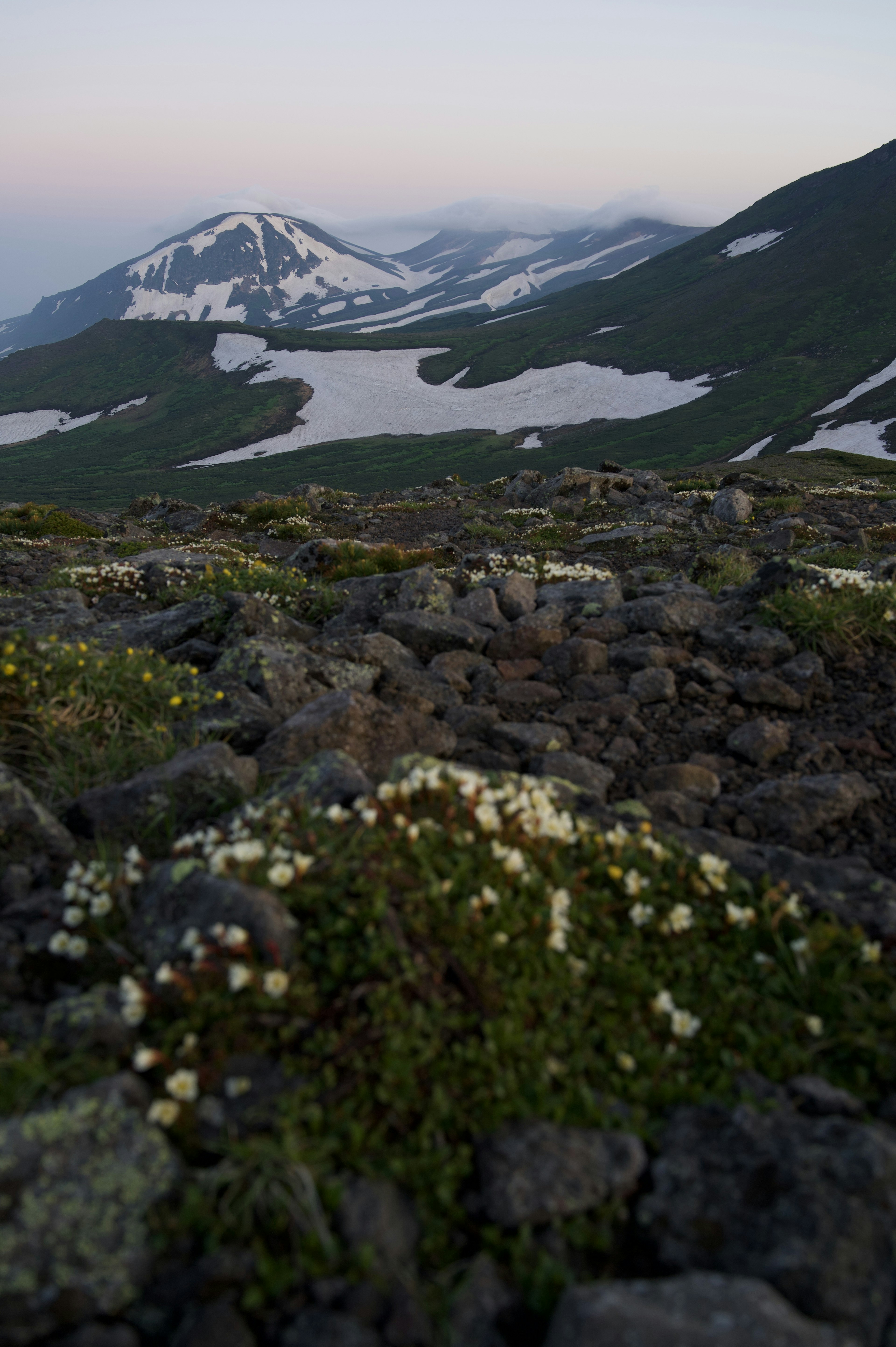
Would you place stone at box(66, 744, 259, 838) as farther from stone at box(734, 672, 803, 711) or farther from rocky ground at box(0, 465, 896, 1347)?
stone at box(734, 672, 803, 711)

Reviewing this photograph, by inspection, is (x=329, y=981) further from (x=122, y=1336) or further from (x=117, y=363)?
(x=117, y=363)

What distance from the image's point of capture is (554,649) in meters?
8.74

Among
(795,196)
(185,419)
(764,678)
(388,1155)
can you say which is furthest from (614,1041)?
(795,196)

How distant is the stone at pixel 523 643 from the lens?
8.91 m

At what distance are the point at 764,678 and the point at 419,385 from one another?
423ft

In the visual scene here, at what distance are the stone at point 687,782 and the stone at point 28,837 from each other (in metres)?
4.63

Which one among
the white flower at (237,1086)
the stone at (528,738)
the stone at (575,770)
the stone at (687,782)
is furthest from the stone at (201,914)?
the stone at (687,782)

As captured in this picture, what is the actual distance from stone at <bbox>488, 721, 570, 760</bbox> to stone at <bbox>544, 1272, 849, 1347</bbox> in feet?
14.0

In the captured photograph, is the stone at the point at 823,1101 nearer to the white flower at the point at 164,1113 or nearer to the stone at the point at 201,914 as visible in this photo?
the stone at the point at 201,914

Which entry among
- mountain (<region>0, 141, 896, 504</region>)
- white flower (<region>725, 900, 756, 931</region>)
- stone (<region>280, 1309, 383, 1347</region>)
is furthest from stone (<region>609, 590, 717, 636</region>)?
mountain (<region>0, 141, 896, 504</region>)

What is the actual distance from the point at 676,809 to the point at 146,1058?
4261 millimetres

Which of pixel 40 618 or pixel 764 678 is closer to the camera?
pixel 764 678

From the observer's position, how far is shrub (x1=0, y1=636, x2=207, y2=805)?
5.80 metres

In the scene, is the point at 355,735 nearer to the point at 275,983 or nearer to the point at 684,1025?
the point at 275,983
